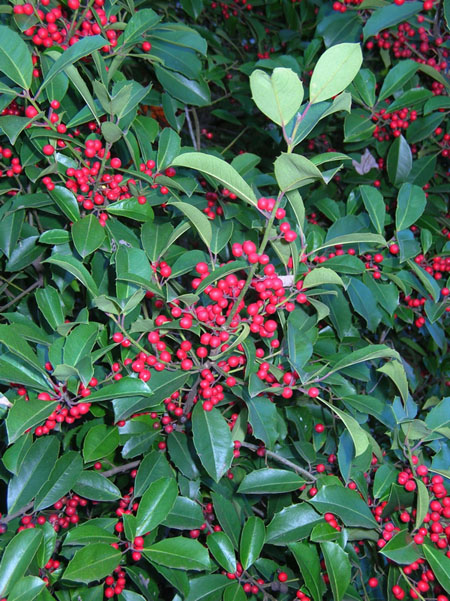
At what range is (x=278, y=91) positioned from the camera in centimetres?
78

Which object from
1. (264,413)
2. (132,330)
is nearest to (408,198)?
(264,413)

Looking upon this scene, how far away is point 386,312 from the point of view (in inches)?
69.6

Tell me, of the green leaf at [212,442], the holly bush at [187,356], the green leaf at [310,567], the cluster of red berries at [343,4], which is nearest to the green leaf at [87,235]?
the holly bush at [187,356]

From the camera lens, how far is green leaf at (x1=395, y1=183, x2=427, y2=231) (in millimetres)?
1653

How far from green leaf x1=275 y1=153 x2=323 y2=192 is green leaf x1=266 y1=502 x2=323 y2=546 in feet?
2.72

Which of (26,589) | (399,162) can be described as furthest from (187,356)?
(399,162)

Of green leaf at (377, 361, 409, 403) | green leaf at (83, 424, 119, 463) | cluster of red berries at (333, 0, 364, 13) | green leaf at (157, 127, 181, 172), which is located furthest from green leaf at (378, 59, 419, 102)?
green leaf at (83, 424, 119, 463)

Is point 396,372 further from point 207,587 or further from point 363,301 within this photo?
point 207,587

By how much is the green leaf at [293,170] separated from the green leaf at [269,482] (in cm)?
76

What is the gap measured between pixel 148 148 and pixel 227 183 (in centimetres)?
66

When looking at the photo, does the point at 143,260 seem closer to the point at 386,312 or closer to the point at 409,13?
the point at 386,312

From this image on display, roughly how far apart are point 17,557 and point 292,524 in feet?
2.02

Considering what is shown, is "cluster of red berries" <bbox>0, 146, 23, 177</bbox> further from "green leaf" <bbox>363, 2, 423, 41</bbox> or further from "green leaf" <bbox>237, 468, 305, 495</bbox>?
"green leaf" <bbox>363, 2, 423, 41</bbox>

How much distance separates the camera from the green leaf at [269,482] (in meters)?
1.32
